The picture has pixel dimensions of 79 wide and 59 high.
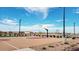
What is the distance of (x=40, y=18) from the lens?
1.66 m

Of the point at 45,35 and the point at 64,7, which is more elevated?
the point at 64,7

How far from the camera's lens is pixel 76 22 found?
165 cm

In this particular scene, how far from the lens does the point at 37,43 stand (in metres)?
1.67

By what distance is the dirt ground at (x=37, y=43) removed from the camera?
5.40 ft

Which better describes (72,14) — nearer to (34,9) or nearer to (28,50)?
(34,9)

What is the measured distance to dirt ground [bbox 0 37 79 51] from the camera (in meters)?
1.65
